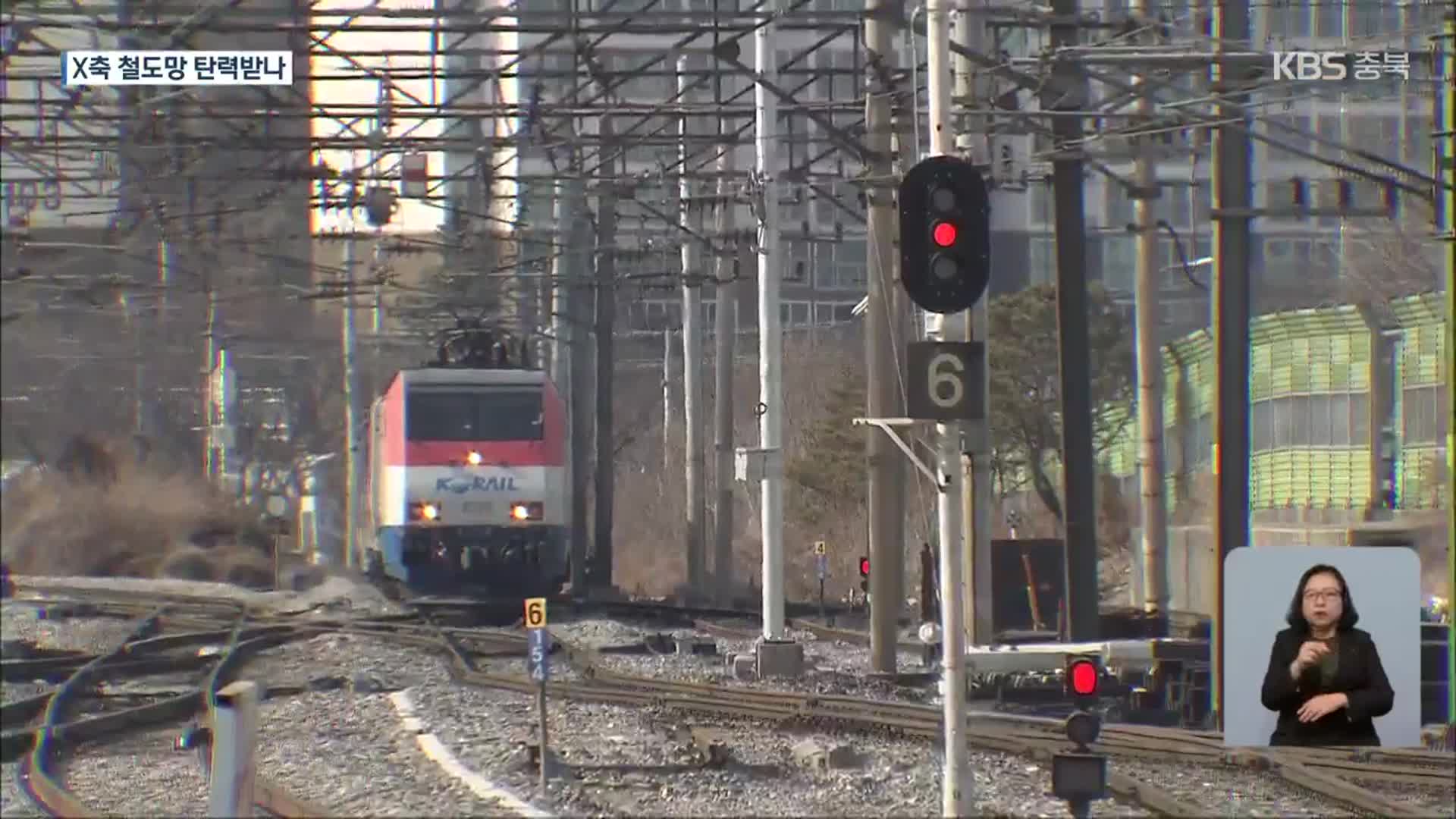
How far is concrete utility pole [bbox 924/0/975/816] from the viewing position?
11.0m

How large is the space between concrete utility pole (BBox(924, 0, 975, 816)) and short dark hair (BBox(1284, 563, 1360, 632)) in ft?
5.36

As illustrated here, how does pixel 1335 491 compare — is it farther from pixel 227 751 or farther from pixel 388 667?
pixel 227 751

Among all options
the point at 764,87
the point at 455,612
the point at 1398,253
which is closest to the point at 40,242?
the point at 764,87

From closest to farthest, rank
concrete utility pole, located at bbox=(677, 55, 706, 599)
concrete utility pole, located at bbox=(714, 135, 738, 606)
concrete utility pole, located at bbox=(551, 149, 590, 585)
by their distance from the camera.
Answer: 1. concrete utility pole, located at bbox=(714, 135, 738, 606)
2. concrete utility pole, located at bbox=(551, 149, 590, 585)
3. concrete utility pole, located at bbox=(677, 55, 706, 599)

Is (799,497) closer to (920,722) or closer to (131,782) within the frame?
(920,722)

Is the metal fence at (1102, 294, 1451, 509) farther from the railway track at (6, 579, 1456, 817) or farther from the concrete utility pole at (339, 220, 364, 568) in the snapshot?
the concrete utility pole at (339, 220, 364, 568)

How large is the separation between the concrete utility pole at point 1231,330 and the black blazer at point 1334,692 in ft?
21.4

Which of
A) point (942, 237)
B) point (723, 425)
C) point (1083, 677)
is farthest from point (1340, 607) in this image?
point (723, 425)

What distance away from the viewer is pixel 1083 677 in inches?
430

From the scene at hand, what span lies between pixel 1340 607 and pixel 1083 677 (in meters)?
1.29

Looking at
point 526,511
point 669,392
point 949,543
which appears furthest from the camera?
point 669,392

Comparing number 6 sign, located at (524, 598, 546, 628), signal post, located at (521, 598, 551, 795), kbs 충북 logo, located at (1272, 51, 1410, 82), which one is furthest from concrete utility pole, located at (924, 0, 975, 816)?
kbs 충북 logo, located at (1272, 51, 1410, 82)

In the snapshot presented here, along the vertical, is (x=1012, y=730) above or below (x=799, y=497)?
below

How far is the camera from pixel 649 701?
19266mm
